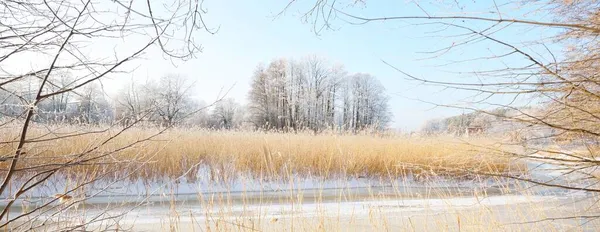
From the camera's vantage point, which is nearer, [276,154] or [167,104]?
[167,104]

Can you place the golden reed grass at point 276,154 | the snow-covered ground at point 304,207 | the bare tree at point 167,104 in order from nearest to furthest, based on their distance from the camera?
1. the bare tree at point 167,104
2. the snow-covered ground at point 304,207
3. the golden reed grass at point 276,154

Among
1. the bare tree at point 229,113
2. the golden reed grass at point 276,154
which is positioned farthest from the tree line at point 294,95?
the golden reed grass at point 276,154

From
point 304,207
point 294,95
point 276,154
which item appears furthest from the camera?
point 294,95

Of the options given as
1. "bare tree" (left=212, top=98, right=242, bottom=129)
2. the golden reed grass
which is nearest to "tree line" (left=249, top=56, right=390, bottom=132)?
"bare tree" (left=212, top=98, right=242, bottom=129)

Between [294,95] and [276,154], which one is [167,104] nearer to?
[276,154]

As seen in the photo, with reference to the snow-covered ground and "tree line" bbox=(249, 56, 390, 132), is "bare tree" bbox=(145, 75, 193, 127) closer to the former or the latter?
the snow-covered ground

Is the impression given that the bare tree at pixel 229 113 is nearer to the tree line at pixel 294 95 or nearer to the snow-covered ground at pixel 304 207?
the tree line at pixel 294 95

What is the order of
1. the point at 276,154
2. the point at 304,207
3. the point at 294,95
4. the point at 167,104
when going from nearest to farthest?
the point at 167,104 → the point at 304,207 → the point at 276,154 → the point at 294,95

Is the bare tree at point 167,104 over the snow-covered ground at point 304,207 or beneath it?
over

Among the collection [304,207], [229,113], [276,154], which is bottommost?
[304,207]

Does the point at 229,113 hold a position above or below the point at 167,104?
above

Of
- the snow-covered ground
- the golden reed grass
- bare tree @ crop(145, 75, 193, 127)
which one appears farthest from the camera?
the golden reed grass

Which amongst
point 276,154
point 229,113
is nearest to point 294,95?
point 229,113

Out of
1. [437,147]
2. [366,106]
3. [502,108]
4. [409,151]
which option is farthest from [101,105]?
[366,106]
